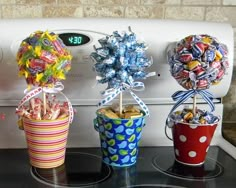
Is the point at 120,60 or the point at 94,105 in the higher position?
the point at 120,60

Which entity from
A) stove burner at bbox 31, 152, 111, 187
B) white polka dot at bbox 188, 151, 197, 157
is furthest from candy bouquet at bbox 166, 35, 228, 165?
stove burner at bbox 31, 152, 111, 187

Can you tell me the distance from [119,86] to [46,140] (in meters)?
0.19

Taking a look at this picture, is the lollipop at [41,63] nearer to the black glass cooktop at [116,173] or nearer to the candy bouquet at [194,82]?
the black glass cooktop at [116,173]

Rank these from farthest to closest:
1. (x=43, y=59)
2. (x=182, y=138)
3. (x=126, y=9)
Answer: (x=126, y=9) → (x=182, y=138) → (x=43, y=59)

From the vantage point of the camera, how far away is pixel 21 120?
0.74 meters

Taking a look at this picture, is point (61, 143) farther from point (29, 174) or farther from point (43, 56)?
point (43, 56)

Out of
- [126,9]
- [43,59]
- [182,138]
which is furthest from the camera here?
[126,9]

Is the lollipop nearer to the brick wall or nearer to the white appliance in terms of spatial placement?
the white appliance

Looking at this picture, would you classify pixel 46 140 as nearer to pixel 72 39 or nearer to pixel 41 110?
pixel 41 110

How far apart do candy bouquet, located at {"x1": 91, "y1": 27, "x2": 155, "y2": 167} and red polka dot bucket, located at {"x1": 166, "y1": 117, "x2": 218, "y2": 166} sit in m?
0.10

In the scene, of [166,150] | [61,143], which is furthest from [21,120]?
[166,150]

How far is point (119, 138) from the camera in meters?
0.73

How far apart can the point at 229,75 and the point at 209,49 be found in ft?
0.67

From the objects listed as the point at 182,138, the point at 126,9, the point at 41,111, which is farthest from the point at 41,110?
the point at 126,9
